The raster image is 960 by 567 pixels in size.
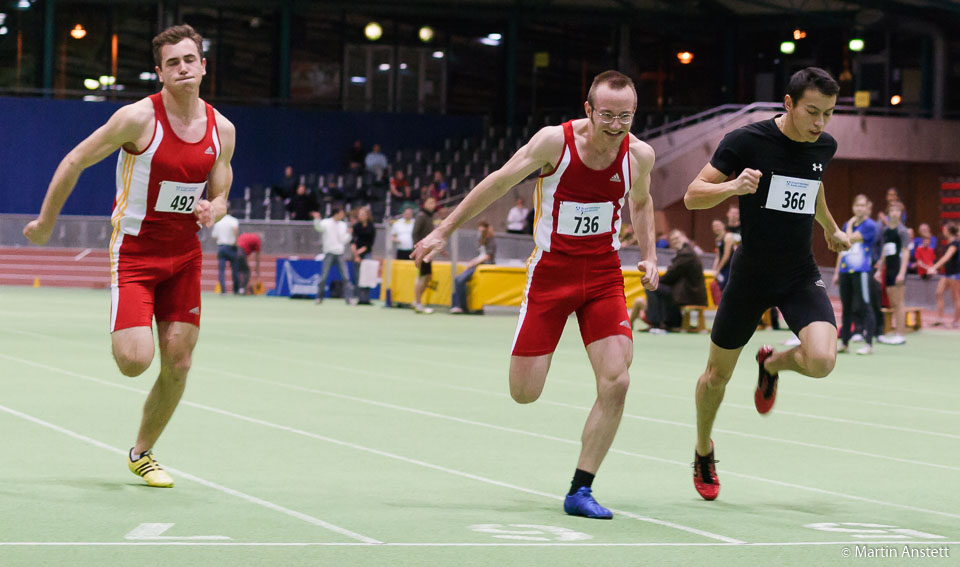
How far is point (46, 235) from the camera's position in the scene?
275 inches

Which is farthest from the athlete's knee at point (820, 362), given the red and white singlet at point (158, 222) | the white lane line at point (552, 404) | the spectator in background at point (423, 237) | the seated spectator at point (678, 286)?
the spectator in background at point (423, 237)

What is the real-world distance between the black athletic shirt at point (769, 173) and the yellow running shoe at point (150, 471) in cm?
327

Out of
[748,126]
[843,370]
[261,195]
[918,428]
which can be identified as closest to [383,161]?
[261,195]

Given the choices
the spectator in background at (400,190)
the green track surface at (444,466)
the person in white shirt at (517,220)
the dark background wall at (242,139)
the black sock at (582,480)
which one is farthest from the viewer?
the dark background wall at (242,139)

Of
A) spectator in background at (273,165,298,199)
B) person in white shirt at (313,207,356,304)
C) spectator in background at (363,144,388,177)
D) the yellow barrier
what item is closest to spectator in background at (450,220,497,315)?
the yellow barrier

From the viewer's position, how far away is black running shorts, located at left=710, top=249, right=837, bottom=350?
283 inches

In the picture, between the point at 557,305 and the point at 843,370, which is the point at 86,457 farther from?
the point at 843,370

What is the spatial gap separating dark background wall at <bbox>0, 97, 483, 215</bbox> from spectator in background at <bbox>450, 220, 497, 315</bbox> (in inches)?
742

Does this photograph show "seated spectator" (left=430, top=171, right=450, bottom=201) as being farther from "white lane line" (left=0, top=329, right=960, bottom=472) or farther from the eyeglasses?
the eyeglasses

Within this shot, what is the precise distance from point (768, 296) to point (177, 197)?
3.06m

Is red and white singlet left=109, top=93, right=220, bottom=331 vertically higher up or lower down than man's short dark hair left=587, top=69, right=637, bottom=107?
lower down

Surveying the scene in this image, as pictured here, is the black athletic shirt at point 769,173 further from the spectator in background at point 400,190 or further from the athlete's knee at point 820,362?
the spectator in background at point 400,190

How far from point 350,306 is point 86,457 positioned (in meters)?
19.0

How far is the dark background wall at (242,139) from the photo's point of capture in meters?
41.6
